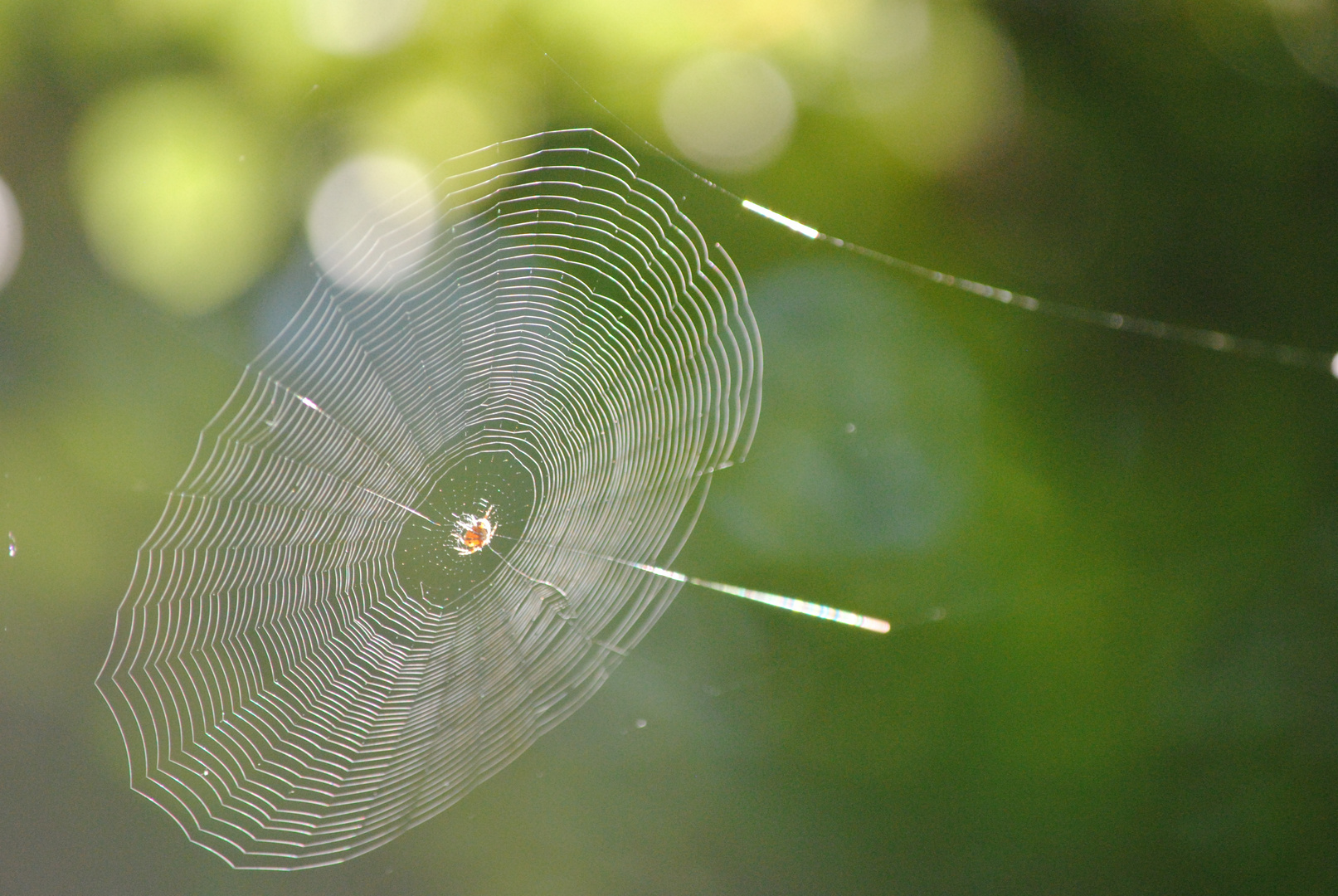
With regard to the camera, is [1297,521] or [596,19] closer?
[1297,521]

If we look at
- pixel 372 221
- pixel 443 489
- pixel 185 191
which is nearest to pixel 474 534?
pixel 443 489

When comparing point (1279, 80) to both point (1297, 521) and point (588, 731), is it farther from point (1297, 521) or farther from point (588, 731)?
point (588, 731)

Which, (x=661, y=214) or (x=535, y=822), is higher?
(x=661, y=214)

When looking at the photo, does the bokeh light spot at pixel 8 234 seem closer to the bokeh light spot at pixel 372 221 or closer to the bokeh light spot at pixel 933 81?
the bokeh light spot at pixel 372 221

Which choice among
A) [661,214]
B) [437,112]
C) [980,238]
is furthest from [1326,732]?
[437,112]

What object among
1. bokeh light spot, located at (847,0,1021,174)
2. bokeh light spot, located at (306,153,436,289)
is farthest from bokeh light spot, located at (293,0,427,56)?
bokeh light spot, located at (847,0,1021,174)

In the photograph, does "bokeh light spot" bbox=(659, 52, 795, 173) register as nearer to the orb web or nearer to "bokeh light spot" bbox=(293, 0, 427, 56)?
the orb web

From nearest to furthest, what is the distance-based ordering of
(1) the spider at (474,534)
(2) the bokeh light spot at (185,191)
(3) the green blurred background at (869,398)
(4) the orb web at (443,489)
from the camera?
1. (3) the green blurred background at (869,398)
2. (4) the orb web at (443,489)
3. (2) the bokeh light spot at (185,191)
4. (1) the spider at (474,534)

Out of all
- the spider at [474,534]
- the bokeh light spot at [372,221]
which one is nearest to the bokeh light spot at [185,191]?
the bokeh light spot at [372,221]
